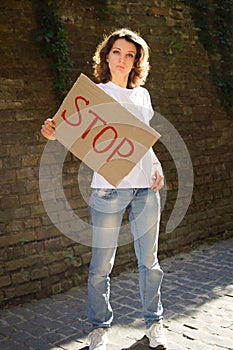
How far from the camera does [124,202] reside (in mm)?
2451

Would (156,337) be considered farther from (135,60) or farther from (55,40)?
(55,40)

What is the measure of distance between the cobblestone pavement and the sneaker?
80mm

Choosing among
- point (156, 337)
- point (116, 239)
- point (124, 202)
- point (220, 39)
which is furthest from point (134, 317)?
point (220, 39)

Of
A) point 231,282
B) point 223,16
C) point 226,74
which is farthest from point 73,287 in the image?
point 223,16

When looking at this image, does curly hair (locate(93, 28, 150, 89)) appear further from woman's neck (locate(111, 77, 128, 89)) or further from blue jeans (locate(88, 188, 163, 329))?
blue jeans (locate(88, 188, 163, 329))

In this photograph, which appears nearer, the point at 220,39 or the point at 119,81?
the point at 119,81

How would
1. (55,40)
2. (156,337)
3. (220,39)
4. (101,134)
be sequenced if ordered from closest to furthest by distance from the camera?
(101,134), (156,337), (55,40), (220,39)

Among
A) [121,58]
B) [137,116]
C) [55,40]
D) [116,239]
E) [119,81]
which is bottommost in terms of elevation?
[116,239]

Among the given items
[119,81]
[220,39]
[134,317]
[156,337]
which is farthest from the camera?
[220,39]

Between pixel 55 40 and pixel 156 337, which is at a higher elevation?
pixel 55 40

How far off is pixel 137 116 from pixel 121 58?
33cm

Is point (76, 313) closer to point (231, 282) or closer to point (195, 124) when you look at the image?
point (231, 282)

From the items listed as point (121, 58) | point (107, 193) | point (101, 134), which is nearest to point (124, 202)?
point (107, 193)

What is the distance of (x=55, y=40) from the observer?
380 centimetres
